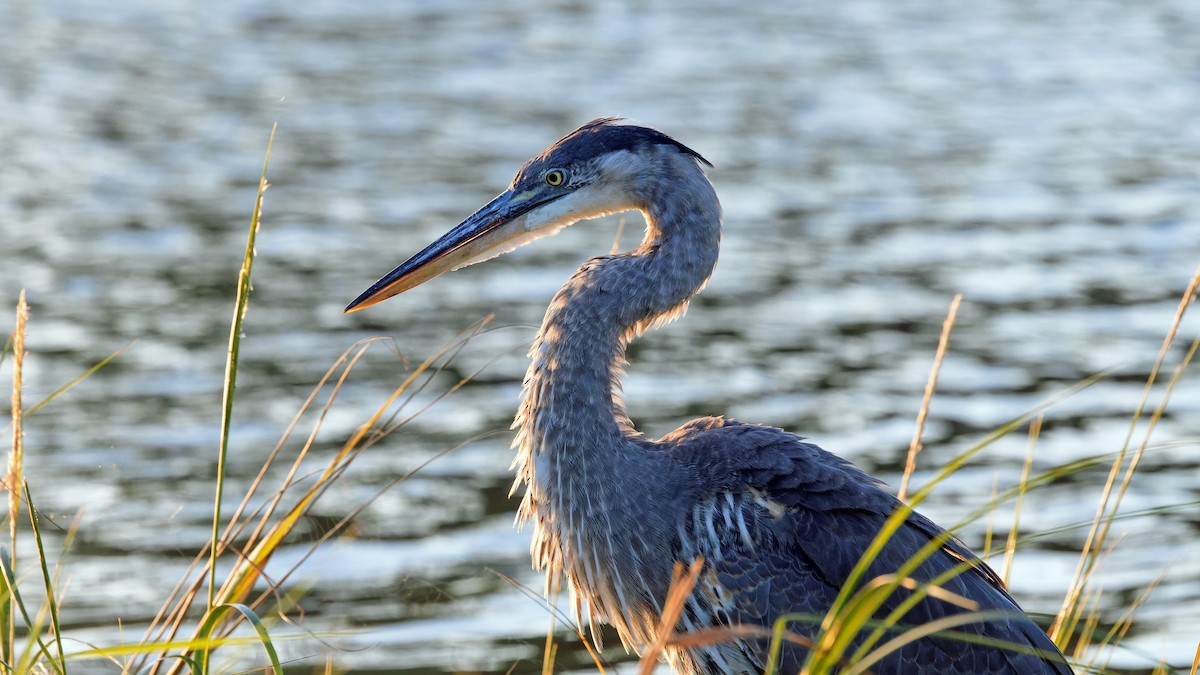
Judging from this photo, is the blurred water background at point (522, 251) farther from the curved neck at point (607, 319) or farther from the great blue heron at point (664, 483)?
the curved neck at point (607, 319)

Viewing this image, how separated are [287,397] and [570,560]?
4.43m

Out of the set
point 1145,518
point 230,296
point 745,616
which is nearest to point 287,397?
point 230,296

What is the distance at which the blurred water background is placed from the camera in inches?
284

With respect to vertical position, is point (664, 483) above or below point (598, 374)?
below

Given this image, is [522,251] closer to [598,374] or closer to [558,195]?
[558,195]

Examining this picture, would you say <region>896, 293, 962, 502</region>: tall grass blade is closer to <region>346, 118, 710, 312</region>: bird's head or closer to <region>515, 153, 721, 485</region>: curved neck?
<region>515, 153, 721, 485</region>: curved neck

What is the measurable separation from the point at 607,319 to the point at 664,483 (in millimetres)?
468

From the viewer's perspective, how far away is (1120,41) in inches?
630

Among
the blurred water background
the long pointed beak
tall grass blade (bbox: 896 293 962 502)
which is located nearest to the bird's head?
the long pointed beak

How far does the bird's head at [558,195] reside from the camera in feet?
14.6

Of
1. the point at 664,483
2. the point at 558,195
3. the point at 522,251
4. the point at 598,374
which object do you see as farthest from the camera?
the point at 522,251

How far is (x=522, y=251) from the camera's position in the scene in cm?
1088

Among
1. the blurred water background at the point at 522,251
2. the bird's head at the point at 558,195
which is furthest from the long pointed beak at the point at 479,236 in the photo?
the blurred water background at the point at 522,251

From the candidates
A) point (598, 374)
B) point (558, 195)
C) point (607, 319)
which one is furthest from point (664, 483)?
point (558, 195)
